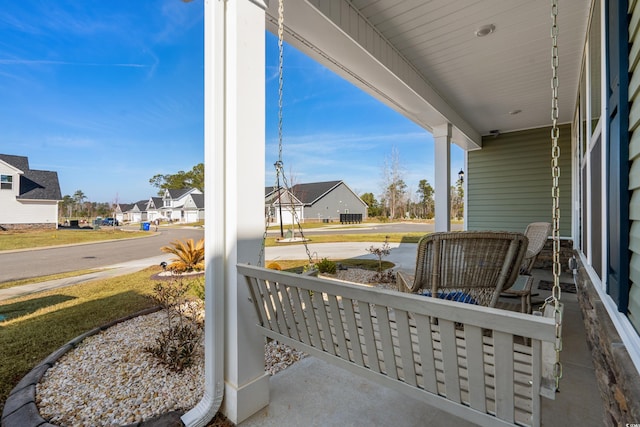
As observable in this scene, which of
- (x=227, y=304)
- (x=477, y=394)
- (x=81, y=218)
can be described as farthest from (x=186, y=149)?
(x=477, y=394)

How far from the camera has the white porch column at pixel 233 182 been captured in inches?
60.4

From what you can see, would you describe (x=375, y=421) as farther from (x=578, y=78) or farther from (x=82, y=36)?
(x=82, y=36)

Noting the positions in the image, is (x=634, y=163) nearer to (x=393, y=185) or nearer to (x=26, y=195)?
(x=26, y=195)

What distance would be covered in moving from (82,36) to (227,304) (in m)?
6.55

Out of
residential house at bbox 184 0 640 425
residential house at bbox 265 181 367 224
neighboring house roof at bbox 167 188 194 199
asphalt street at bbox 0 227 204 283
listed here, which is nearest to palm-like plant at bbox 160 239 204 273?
asphalt street at bbox 0 227 204 283

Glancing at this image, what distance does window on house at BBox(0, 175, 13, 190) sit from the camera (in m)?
7.96

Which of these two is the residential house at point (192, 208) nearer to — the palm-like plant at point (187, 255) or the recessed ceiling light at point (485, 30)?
the palm-like plant at point (187, 255)

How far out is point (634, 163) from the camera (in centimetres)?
104

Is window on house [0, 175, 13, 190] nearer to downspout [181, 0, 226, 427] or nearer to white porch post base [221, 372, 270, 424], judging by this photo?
downspout [181, 0, 226, 427]

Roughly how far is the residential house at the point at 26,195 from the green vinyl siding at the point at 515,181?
40.5ft

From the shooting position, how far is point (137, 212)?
32438mm

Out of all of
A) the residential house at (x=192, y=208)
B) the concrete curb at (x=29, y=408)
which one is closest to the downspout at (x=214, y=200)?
the concrete curb at (x=29, y=408)

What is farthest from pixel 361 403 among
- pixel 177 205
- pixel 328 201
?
pixel 177 205

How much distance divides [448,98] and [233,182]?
414 cm
